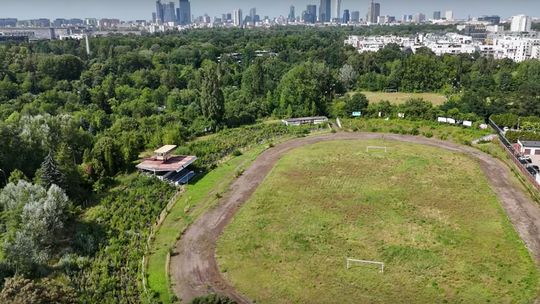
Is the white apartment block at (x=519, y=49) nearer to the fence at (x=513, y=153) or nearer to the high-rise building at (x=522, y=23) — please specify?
the fence at (x=513, y=153)

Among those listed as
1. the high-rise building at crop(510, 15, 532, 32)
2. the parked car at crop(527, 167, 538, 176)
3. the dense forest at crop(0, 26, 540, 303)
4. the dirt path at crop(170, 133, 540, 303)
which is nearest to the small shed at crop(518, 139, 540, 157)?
the dirt path at crop(170, 133, 540, 303)

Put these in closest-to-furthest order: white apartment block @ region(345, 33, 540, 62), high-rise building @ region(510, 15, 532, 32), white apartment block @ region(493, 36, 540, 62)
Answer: white apartment block @ region(493, 36, 540, 62) → white apartment block @ region(345, 33, 540, 62) → high-rise building @ region(510, 15, 532, 32)

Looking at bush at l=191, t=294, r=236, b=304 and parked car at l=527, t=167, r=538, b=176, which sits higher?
bush at l=191, t=294, r=236, b=304

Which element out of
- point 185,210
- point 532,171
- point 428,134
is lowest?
point 185,210

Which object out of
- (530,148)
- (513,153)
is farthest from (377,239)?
(530,148)

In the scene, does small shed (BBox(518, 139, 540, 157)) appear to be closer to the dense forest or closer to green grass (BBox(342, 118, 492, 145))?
green grass (BBox(342, 118, 492, 145))

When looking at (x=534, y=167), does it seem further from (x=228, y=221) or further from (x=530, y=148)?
(x=228, y=221)
